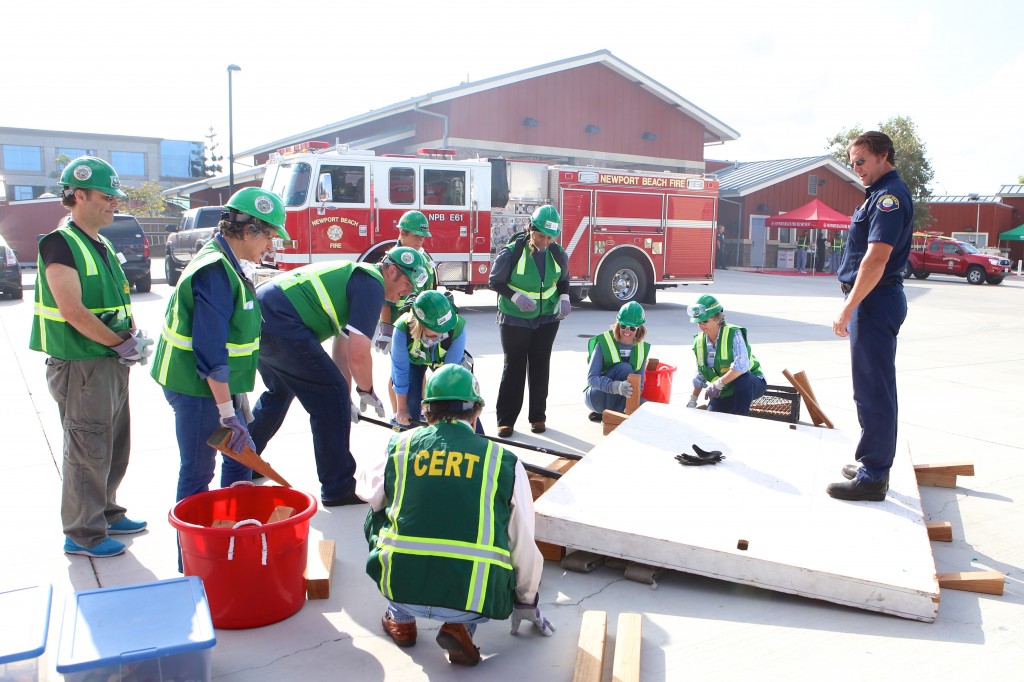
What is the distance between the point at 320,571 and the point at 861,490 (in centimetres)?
272

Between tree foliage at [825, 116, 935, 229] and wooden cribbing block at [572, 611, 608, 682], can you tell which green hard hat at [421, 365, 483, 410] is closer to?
wooden cribbing block at [572, 611, 608, 682]

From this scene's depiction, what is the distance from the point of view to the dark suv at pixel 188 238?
19203 mm

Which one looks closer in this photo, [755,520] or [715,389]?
[755,520]

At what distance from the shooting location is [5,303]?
1573 cm

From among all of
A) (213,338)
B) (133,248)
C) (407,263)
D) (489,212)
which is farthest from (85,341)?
(133,248)

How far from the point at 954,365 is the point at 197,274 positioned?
31.7ft

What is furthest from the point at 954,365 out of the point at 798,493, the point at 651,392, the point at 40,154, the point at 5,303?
the point at 40,154

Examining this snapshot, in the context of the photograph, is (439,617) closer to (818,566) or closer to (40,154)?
(818,566)

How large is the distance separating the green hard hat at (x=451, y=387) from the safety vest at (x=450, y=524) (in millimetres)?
99

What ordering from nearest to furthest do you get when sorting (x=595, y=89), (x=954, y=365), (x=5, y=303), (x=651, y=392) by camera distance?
(x=651, y=392), (x=954, y=365), (x=5, y=303), (x=595, y=89)

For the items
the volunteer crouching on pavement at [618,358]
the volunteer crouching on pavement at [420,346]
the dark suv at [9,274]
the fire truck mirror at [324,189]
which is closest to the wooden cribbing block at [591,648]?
the volunteer crouching on pavement at [420,346]

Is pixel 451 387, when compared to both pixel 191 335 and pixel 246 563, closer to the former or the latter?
pixel 246 563

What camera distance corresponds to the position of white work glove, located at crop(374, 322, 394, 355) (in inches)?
225

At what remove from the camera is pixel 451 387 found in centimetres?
294
